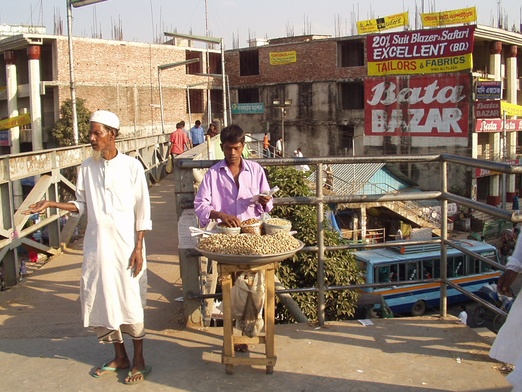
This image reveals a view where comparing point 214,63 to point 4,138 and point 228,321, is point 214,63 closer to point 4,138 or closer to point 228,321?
point 4,138

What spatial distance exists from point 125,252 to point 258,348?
115 centimetres

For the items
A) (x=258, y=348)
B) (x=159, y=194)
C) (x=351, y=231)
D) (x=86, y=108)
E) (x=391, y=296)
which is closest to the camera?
(x=258, y=348)

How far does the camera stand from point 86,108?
3744cm

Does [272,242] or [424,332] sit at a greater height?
[272,242]

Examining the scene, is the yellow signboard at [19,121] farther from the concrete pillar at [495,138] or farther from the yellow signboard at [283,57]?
the concrete pillar at [495,138]

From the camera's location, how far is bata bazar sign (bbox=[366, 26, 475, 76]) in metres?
31.8

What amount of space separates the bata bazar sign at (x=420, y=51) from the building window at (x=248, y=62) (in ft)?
35.8

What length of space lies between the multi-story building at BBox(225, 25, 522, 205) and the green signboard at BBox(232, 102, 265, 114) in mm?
76

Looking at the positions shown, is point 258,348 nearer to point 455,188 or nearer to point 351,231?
point 351,231

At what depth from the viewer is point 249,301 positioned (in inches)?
144

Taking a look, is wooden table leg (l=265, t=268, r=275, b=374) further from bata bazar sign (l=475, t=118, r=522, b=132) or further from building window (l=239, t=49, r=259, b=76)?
building window (l=239, t=49, r=259, b=76)

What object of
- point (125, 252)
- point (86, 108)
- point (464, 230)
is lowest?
point (464, 230)

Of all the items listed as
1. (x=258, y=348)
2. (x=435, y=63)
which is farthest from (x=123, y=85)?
(x=258, y=348)

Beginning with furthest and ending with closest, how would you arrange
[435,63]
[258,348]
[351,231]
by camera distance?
[435,63]
[351,231]
[258,348]
